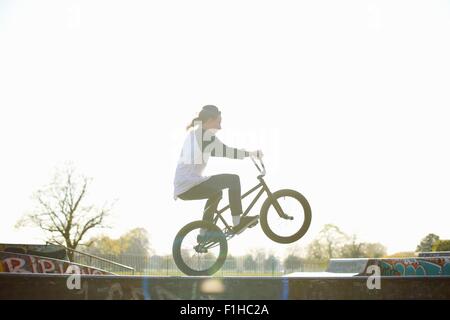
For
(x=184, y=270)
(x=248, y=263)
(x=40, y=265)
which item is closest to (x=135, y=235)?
(x=248, y=263)

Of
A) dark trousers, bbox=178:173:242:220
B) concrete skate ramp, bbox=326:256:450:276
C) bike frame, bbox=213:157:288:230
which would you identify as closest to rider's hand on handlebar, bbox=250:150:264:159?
bike frame, bbox=213:157:288:230

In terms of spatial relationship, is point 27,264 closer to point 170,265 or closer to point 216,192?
point 216,192

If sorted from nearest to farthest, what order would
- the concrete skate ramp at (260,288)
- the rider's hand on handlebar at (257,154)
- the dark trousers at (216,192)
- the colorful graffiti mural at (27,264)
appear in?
the concrete skate ramp at (260,288), the dark trousers at (216,192), the rider's hand on handlebar at (257,154), the colorful graffiti mural at (27,264)

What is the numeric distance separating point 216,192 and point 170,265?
38.8m

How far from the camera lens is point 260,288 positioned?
14.4ft

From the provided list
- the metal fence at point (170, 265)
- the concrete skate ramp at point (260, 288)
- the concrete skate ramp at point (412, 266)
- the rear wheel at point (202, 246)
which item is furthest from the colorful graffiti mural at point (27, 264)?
the metal fence at point (170, 265)

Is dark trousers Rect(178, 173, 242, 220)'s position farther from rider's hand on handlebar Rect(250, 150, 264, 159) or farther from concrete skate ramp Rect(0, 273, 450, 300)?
concrete skate ramp Rect(0, 273, 450, 300)

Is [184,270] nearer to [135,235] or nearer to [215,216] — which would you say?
[215,216]

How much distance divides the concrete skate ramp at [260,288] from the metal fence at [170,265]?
3106 centimetres

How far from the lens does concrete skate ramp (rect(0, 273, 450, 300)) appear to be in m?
4.19

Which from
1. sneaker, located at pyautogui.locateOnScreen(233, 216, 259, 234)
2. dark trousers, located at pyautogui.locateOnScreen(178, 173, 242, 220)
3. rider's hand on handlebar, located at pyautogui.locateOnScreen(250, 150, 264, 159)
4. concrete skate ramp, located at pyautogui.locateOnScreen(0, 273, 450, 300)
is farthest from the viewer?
rider's hand on handlebar, located at pyautogui.locateOnScreen(250, 150, 264, 159)

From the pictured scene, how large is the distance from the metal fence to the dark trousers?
95.4ft

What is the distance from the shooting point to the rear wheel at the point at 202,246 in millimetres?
6531

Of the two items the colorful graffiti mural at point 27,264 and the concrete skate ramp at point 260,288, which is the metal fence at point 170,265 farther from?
the concrete skate ramp at point 260,288
